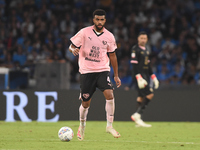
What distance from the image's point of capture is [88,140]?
7.85 metres

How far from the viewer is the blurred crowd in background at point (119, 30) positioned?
1559 centimetres

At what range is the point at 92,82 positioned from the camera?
24.7 ft

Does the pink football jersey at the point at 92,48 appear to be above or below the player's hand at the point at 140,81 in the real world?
above

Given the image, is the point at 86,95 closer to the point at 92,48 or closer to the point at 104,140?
the point at 92,48

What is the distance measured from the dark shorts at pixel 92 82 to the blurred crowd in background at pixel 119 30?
7168 millimetres

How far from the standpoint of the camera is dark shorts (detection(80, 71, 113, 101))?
24.6ft

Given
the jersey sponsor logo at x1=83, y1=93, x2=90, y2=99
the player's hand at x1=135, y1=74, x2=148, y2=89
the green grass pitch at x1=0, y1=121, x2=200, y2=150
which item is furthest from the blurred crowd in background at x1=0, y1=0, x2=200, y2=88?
the jersey sponsor logo at x1=83, y1=93, x2=90, y2=99

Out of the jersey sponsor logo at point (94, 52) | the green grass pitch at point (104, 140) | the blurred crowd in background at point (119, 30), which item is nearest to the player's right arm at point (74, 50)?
the jersey sponsor logo at point (94, 52)

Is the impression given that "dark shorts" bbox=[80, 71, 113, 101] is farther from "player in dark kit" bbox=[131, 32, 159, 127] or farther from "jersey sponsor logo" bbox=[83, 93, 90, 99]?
"player in dark kit" bbox=[131, 32, 159, 127]

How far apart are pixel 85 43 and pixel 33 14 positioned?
11088mm

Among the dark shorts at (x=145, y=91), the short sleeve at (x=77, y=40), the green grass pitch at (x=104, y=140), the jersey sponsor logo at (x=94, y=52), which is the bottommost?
the green grass pitch at (x=104, y=140)

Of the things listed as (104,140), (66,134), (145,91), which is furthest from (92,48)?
(145,91)

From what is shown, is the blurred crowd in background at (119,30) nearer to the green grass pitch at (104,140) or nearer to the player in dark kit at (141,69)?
A: the player in dark kit at (141,69)

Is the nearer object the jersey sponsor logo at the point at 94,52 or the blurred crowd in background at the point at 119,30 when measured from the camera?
the jersey sponsor logo at the point at 94,52
